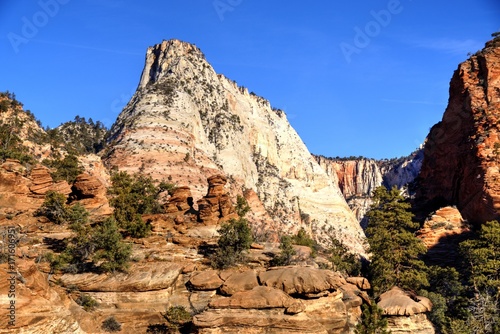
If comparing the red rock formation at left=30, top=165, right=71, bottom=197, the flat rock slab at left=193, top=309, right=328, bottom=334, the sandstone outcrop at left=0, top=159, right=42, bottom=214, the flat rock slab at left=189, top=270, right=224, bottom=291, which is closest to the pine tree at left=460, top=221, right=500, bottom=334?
the flat rock slab at left=193, top=309, right=328, bottom=334

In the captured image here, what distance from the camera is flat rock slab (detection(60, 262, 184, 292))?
1085 inches

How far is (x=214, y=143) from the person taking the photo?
95875 millimetres

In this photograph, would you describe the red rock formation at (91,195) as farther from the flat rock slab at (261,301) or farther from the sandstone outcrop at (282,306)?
the flat rock slab at (261,301)

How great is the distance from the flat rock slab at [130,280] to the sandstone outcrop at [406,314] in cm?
1708

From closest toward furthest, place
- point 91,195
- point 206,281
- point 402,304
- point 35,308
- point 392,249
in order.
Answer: point 35,308
point 206,281
point 402,304
point 91,195
point 392,249

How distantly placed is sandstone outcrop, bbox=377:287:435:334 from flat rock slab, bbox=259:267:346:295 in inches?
302

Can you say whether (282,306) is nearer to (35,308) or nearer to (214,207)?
(35,308)

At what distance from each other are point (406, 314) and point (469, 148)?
4075cm

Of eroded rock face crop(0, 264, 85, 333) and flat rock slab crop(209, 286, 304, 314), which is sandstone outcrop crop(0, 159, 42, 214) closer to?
eroded rock face crop(0, 264, 85, 333)

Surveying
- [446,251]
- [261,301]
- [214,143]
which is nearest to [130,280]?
[261,301]

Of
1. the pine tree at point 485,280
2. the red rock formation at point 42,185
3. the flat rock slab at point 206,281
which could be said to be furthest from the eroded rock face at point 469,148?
the red rock formation at point 42,185

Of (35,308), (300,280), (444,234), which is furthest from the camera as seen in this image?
(444,234)

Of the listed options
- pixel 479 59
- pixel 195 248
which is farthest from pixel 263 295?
pixel 479 59

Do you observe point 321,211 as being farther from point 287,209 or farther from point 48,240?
point 48,240
